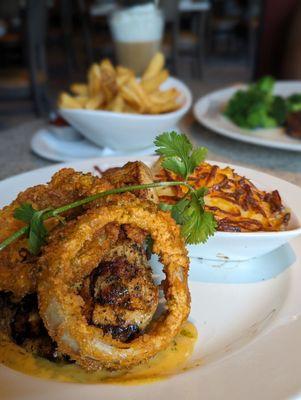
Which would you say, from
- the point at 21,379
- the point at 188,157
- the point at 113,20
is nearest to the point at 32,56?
the point at 113,20

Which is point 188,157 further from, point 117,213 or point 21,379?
point 21,379

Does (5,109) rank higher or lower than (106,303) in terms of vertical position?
lower

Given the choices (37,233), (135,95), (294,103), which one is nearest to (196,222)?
(37,233)

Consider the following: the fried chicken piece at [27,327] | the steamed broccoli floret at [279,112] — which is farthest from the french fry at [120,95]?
the fried chicken piece at [27,327]

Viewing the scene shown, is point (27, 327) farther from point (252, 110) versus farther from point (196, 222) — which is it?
point (252, 110)

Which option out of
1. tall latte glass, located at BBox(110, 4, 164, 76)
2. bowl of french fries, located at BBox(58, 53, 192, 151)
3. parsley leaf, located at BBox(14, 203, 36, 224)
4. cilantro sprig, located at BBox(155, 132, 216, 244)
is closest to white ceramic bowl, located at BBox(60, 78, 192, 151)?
bowl of french fries, located at BBox(58, 53, 192, 151)

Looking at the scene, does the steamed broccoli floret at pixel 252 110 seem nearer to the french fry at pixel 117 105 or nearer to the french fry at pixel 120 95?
the french fry at pixel 120 95
